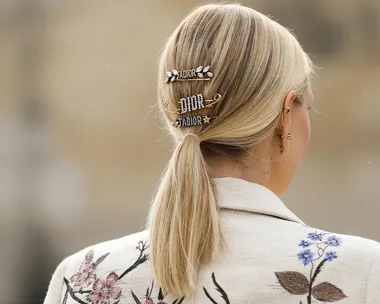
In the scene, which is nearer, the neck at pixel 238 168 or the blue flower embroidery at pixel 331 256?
the blue flower embroidery at pixel 331 256

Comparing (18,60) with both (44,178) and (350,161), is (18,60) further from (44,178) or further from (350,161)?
(350,161)

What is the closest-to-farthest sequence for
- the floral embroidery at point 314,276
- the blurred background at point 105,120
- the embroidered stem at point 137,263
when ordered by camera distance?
the floral embroidery at point 314,276 → the embroidered stem at point 137,263 → the blurred background at point 105,120

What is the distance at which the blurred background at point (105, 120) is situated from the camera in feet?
10.6

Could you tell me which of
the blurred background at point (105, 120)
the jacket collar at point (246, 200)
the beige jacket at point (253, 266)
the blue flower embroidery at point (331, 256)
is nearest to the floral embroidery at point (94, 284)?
the beige jacket at point (253, 266)

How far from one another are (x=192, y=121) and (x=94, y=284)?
23 cm

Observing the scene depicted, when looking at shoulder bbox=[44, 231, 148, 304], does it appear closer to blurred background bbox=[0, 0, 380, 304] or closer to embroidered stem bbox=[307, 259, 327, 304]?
embroidered stem bbox=[307, 259, 327, 304]

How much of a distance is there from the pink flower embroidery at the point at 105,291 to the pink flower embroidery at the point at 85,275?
1 cm

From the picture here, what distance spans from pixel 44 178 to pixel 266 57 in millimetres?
2939

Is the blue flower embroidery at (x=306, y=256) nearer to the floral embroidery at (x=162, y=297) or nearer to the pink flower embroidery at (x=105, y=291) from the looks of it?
the floral embroidery at (x=162, y=297)

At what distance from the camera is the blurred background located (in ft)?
10.6

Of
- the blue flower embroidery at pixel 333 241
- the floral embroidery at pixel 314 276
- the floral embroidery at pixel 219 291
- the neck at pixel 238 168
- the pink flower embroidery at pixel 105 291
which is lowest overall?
the pink flower embroidery at pixel 105 291

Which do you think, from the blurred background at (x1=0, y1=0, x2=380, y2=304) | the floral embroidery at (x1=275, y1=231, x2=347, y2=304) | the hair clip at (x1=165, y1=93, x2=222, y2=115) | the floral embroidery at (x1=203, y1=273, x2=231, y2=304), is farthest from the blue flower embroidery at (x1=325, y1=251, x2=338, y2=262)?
the blurred background at (x1=0, y1=0, x2=380, y2=304)

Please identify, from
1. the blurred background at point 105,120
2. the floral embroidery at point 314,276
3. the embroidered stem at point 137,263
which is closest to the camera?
the floral embroidery at point 314,276

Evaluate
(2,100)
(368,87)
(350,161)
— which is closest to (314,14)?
(368,87)
